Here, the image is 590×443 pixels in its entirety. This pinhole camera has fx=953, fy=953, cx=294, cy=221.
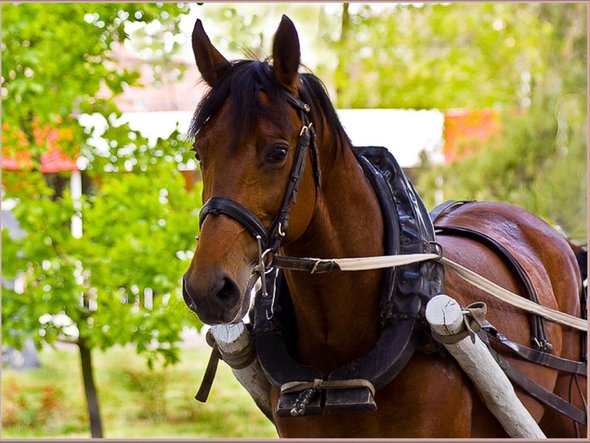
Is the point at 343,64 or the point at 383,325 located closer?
the point at 383,325

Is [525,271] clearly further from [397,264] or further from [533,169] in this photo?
[533,169]

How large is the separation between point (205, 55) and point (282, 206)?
648mm

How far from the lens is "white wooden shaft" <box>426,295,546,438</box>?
9.75 feet

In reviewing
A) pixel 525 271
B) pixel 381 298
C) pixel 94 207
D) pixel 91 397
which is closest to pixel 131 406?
pixel 91 397

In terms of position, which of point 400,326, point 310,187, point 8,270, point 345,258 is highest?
point 310,187

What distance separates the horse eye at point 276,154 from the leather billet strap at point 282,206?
2.3 inches

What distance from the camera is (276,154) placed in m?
2.77

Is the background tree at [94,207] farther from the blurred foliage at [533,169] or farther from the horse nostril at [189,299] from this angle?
the blurred foliage at [533,169]

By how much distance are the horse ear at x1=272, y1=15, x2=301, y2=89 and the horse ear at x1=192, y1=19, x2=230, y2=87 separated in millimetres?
240

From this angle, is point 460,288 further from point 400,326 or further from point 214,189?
point 214,189

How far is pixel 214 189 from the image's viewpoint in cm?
271

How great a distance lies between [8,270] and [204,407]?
3.70 m

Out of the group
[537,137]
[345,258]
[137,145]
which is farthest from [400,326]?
[537,137]

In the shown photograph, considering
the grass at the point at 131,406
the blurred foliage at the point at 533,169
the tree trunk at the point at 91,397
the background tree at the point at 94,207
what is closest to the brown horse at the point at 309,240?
the background tree at the point at 94,207
